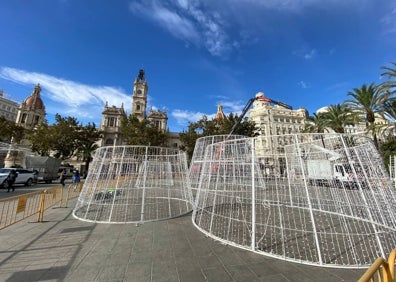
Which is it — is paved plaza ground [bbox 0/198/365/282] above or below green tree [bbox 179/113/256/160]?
below

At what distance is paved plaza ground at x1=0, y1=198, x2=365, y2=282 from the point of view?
329 cm

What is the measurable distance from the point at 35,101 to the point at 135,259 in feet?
303

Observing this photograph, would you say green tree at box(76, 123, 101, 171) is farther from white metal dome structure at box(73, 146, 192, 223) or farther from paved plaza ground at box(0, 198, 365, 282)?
paved plaza ground at box(0, 198, 365, 282)

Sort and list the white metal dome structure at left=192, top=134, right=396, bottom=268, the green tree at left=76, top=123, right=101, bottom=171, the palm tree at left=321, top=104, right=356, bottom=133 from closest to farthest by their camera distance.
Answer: the white metal dome structure at left=192, top=134, right=396, bottom=268 < the palm tree at left=321, top=104, right=356, bottom=133 < the green tree at left=76, top=123, right=101, bottom=171

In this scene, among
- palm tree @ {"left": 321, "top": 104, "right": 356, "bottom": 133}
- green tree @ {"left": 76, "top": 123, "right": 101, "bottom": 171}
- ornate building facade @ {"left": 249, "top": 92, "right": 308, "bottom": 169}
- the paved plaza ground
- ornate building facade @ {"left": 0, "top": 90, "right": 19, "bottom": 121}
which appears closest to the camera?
the paved plaza ground

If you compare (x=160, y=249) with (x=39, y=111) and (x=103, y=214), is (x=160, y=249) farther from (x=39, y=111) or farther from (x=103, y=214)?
(x=39, y=111)

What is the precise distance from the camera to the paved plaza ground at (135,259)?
10.8 feet

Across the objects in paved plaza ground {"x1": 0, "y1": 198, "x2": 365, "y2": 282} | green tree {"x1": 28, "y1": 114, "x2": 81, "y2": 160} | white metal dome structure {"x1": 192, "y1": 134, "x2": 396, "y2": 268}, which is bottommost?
paved plaza ground {"x1": 0, "y1": 198, "x2": 365, "y2": 282}

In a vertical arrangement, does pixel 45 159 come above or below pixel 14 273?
above

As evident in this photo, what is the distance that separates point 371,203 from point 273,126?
69580 millimetres

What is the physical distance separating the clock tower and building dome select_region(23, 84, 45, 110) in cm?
3814

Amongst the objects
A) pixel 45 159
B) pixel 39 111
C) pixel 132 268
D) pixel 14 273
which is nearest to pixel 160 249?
pixel 132 268

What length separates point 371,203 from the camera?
14.4 feet

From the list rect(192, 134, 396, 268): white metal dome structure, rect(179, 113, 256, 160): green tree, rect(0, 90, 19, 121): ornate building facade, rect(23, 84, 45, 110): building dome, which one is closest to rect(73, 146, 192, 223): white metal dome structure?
rect(192, 134, 396, 268): white metal dome structure
